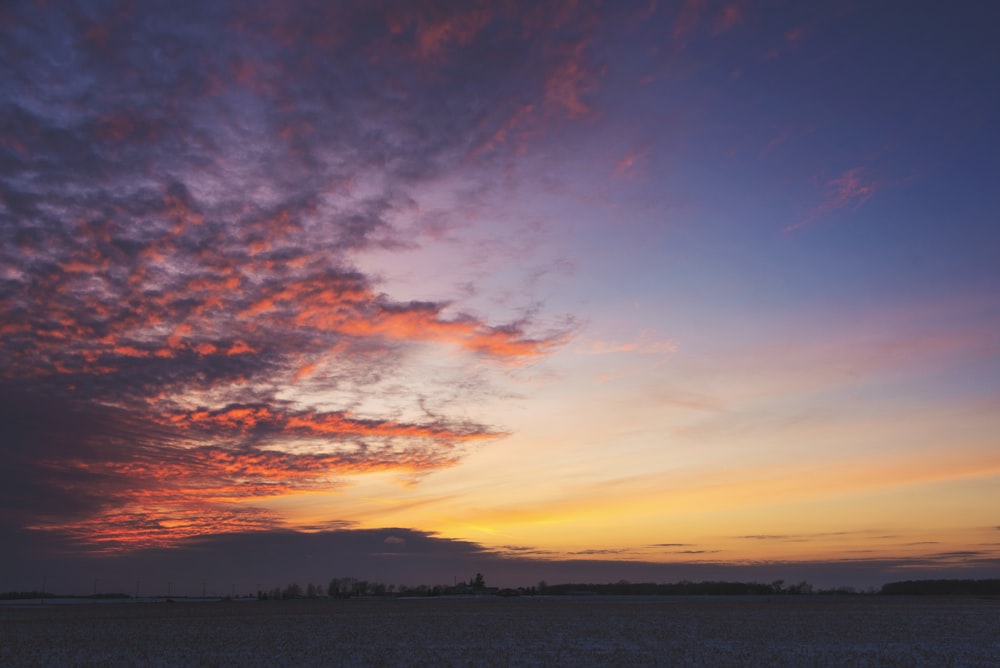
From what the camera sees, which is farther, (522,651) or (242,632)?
(242,632)

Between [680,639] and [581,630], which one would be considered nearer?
[680,639]

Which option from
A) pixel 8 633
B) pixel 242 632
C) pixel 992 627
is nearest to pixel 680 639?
pixel 992 627

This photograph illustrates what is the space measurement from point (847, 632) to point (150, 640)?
48193mm

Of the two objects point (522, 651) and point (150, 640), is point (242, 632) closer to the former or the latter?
point (150, 640)

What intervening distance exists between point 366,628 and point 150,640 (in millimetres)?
17409

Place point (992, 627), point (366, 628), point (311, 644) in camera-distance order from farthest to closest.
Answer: point (366, 628)
point (992, 627)
point (311, 644)

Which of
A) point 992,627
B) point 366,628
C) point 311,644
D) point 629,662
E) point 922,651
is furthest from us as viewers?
point 366,628

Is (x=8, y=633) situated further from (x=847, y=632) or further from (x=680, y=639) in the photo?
(x=847, y=632)

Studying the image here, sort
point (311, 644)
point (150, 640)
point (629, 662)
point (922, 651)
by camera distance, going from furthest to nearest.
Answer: point (150, 640) → point (311, 644) → point (922, 651) → point (629, 662)

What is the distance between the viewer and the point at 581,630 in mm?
54781

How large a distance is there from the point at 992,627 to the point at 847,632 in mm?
12754

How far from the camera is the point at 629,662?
113 ft

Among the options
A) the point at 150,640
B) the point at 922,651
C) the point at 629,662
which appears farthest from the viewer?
the point at 150,640

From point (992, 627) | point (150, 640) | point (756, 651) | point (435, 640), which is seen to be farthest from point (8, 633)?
point (992, 627)
